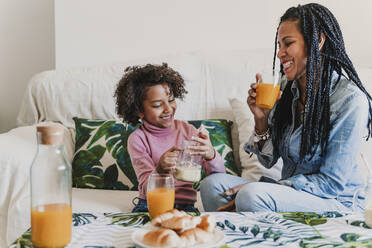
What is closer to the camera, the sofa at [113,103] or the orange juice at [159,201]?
the orange juice at [159,201]

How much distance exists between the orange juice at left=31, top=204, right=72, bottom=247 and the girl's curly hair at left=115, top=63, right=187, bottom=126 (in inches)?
31.8

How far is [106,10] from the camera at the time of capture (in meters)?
2.58

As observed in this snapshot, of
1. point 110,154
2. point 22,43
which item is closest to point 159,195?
point 110,154

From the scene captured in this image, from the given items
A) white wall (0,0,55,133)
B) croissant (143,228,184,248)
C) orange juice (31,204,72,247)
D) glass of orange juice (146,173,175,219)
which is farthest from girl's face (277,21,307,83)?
white wall (0,0,55,133)

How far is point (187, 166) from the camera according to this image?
1.51 meters

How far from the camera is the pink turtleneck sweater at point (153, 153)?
170 cm

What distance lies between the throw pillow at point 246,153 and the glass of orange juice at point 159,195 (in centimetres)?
76

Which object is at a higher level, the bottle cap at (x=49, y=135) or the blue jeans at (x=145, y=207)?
the bottle cap at (x=49, y=135)

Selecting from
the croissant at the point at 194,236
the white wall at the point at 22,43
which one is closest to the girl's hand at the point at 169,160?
the croissant at the point at 194,236

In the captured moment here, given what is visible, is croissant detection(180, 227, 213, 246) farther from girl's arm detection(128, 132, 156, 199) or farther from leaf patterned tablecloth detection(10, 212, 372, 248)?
girl's arm detection(128, 132, 156, 199)

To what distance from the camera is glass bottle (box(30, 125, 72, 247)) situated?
972 millimetres

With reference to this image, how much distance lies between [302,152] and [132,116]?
68 centimetres

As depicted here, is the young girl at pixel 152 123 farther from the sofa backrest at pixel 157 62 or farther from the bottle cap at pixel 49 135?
the bottle cap at pixel 49 135

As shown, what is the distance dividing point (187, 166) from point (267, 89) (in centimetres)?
38
